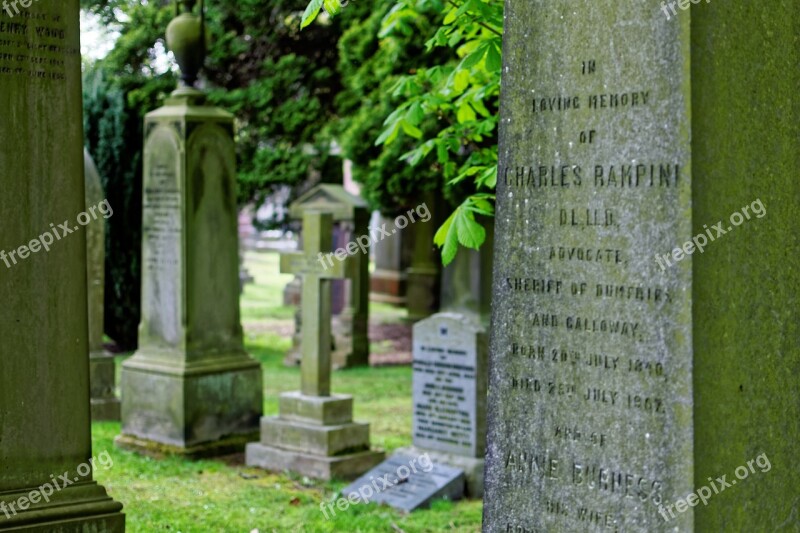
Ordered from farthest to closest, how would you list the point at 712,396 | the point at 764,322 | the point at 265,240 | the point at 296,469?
the point at 265,240, the point at 296,469, the point at 764,322, the point at 712,396

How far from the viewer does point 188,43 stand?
10516mm

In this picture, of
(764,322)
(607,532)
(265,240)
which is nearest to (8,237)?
(607,532)

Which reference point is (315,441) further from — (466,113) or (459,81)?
(459,81)

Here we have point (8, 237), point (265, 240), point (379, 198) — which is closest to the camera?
point (8, 237)

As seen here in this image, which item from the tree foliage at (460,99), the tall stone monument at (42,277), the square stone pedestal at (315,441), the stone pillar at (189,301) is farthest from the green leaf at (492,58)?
the stone pillar at (189,301)

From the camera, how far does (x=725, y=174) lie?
360 centimetres

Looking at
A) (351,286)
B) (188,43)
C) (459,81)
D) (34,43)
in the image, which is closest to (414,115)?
(459,81)

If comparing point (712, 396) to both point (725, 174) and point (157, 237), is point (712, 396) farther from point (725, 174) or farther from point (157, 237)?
point (157, 237)

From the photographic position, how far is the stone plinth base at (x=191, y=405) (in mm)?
9781

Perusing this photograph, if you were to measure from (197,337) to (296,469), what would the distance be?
5.36 feet

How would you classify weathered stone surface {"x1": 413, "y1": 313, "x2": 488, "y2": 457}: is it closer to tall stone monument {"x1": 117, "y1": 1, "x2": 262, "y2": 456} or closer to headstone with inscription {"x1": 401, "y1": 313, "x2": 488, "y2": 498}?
headstone with inscription {"x1": 401, "y1": 313, "x2": 488, "y2": 498}

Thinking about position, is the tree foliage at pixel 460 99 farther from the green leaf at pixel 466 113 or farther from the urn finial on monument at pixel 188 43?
the urn finial on monument at pixel 188 43

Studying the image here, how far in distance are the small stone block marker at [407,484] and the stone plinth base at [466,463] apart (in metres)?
0.09

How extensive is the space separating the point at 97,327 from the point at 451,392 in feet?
13.2
